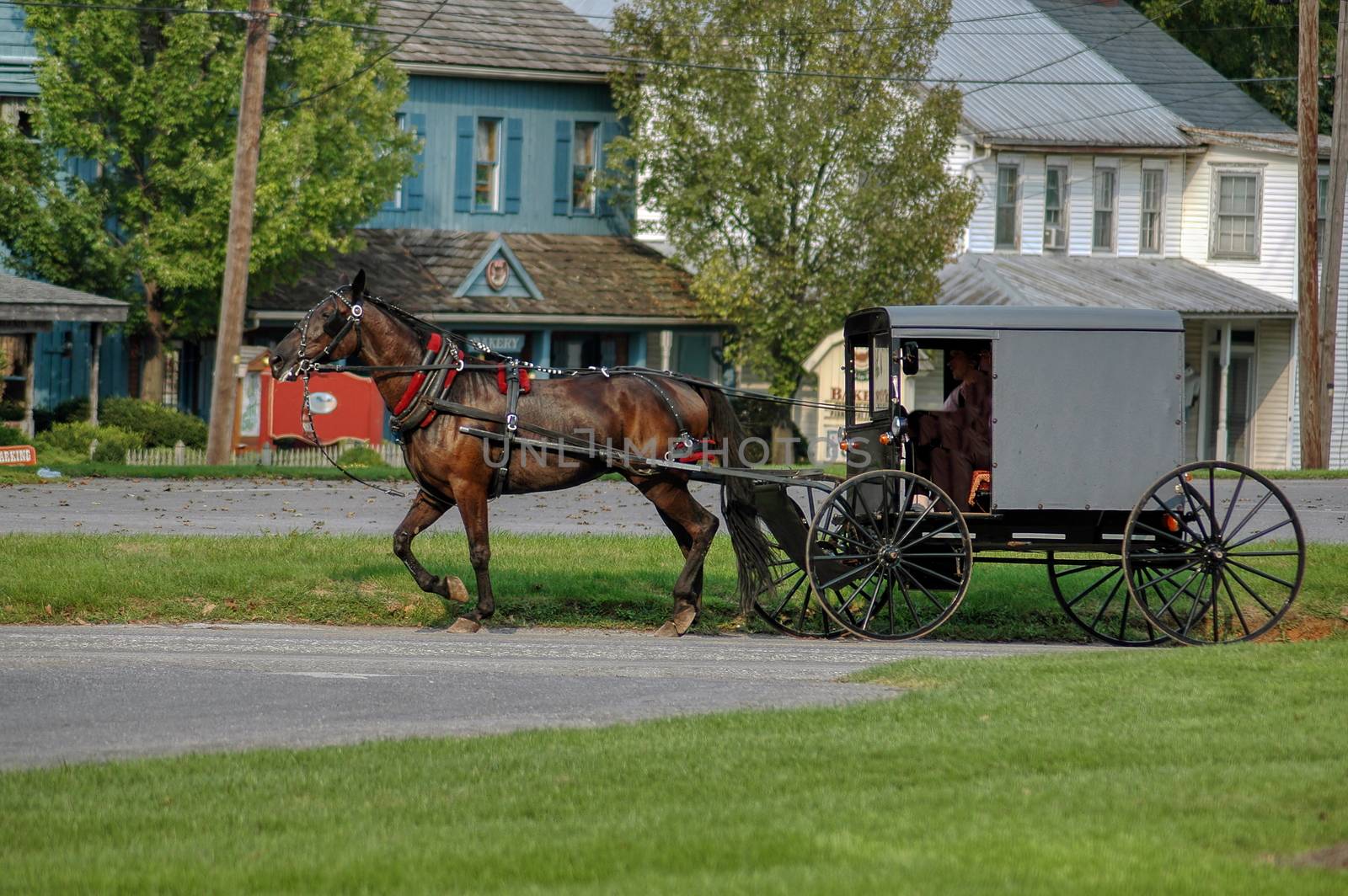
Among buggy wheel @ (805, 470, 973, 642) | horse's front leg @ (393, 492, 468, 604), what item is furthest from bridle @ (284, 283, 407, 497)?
buggy wheel @ (805, 470, 973, 642)

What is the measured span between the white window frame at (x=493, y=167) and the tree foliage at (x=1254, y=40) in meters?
18.3

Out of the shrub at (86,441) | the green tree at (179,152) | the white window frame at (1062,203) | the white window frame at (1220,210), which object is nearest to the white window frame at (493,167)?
Result: the green tree at (179,152)

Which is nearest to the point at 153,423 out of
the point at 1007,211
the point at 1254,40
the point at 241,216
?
the point at 241,216

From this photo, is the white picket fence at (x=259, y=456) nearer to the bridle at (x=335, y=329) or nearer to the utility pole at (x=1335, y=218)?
the bridle at (x=335, y=329)

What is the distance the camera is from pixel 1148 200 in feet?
129

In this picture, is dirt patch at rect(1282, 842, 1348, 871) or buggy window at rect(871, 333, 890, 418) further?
buggy window at rect(871, 333, 890, 418)

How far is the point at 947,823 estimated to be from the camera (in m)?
6.52

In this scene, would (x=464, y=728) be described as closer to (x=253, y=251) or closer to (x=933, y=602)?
(x=933, y=602)

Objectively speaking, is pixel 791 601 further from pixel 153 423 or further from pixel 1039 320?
pixel 153 423

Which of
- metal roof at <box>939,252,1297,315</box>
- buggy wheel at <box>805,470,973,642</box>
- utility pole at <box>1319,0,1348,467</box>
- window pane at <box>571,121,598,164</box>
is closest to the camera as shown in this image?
buggy wheel at <box>805,470,973,642</box>

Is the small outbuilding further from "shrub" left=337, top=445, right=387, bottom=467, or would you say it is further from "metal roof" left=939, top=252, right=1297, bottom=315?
"metal roof" left=939, top=252, right=1297, bottom=315

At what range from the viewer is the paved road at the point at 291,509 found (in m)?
18.8

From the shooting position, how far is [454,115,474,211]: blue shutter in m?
37.5

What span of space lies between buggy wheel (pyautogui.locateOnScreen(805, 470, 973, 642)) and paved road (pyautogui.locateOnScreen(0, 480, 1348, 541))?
19.8 feet
